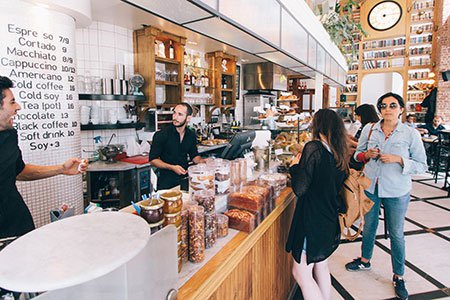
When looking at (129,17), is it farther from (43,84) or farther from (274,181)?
(274,181)

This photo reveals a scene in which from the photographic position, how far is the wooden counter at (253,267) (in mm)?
1122

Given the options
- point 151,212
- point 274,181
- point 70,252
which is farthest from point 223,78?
point 70,252

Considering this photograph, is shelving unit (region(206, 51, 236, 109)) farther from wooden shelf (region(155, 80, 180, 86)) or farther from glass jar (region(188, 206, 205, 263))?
glass jar (region(188, 206, 205, 263))

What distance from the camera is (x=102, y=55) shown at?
154 inches

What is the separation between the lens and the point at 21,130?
219cm

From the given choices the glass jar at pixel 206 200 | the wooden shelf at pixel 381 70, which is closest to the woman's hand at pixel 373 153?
the glass jar at pixel 206 200

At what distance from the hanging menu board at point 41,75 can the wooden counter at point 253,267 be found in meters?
1.88

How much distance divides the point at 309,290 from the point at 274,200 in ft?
2.14

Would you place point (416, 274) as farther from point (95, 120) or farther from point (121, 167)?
A: point (95, 120)

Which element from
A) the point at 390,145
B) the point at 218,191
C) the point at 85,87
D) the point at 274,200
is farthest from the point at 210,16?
the point at 85,87

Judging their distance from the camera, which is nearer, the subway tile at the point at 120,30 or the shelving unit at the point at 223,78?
the subway tile at the point at 120,30

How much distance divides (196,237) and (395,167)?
6.71 ft

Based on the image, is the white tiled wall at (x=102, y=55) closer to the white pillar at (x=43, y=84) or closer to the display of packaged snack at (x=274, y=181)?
the white pillar at (x=43, y=84)

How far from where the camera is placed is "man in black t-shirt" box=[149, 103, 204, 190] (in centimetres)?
280
